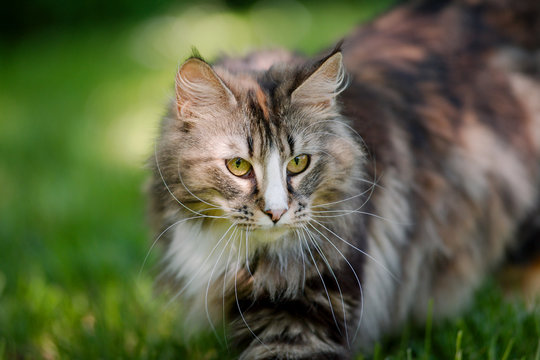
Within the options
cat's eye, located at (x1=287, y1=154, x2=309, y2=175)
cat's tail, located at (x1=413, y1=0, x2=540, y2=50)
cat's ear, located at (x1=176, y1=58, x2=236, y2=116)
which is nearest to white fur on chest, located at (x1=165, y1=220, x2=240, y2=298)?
cat's eye, located at (x1=287, y1=154, x2=309, y2=175)

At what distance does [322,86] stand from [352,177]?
1.08 ft

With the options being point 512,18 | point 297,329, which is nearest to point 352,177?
point 297,329

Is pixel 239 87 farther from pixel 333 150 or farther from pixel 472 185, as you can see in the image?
pixel 472 185

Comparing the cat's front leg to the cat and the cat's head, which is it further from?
the cat's head

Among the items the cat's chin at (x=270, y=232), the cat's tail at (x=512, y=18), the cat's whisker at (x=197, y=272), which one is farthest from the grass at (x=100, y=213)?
the cat's tail at (x=512, y=18)

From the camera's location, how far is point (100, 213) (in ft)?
12.1

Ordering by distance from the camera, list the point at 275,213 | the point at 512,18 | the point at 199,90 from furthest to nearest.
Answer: the point at 512,18, the point at 199,90, the point at 275,213

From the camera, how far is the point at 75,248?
10.5 ft

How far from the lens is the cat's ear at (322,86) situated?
177 cm

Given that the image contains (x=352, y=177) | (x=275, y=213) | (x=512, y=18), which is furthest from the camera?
(x=512, y=18)

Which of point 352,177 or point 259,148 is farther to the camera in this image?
point 352,177

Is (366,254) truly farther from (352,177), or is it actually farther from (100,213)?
(100,213)

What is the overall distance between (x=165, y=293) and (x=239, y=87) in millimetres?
954

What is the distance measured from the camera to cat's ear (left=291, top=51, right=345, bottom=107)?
1771 mm
